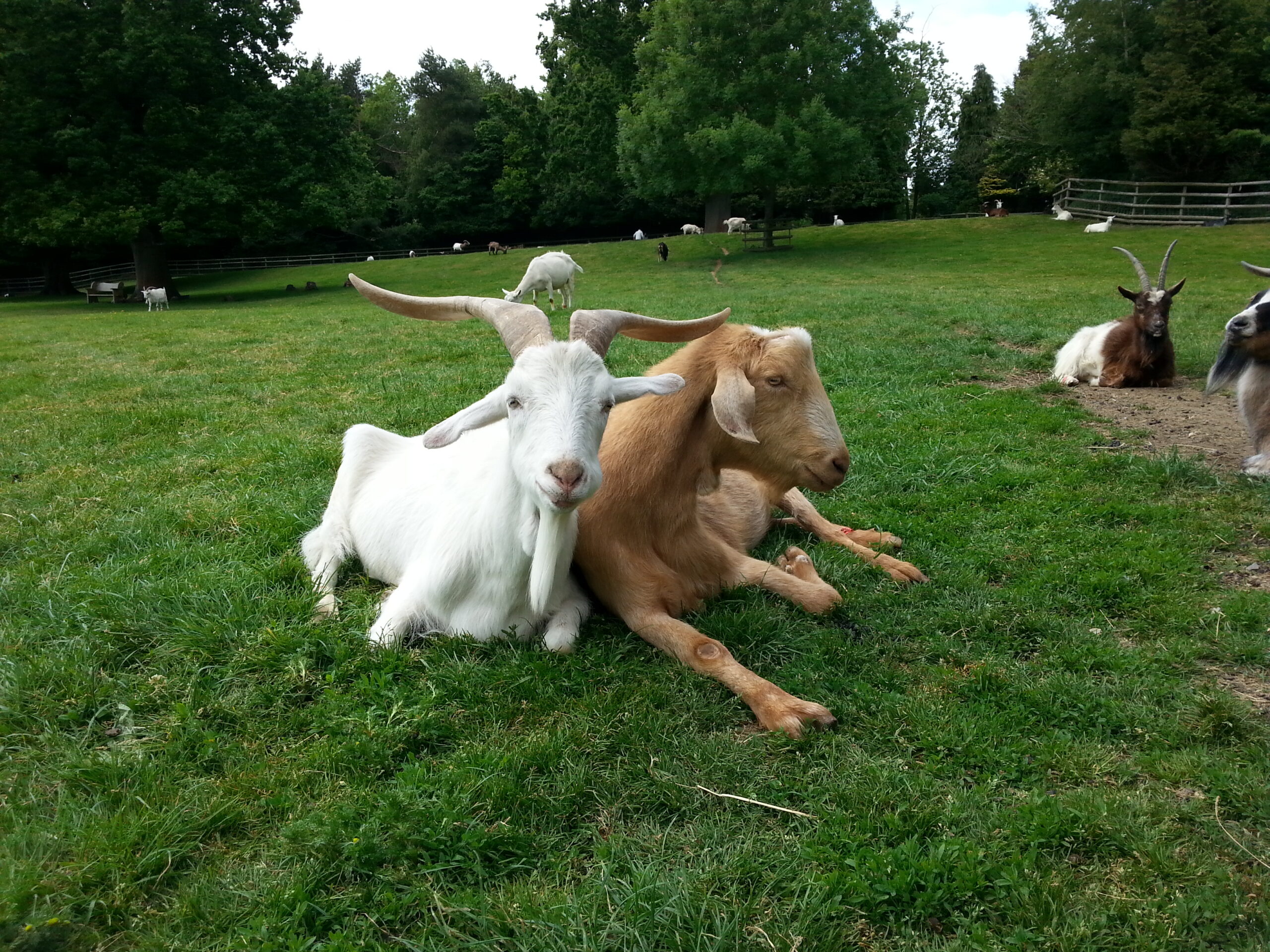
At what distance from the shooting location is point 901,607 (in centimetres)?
393

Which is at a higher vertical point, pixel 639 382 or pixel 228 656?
pixel 639 382

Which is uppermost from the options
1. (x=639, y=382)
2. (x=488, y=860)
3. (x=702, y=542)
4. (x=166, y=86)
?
(x=166, y=86)

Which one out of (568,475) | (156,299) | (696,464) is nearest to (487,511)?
(568,475)

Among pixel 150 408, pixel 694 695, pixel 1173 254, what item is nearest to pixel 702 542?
pixel 694 695

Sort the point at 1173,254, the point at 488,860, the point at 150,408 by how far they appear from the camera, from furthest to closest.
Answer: the point at 1173,254 < the point at 150,408 < the point at 488,860

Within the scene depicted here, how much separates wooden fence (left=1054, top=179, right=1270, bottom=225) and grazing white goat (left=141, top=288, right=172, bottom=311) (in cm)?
3806

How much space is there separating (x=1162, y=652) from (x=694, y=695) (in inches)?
80.1

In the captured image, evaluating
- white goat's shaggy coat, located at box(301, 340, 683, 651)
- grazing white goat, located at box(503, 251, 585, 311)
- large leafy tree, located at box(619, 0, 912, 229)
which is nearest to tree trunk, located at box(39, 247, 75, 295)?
large leafy tree, located at box(619, 0, 912, 229)

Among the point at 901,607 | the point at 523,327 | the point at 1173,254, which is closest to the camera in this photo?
the point at 523,327

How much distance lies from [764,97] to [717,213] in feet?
42.5

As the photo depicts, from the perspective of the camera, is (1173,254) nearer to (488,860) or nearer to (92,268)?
(488,860)

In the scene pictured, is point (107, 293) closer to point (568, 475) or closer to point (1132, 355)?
point (1132, 355)

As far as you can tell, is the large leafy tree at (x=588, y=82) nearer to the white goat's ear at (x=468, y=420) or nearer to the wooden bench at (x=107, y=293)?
the wooden bench at (x=107, y=293)

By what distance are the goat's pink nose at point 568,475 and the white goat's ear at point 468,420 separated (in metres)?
0.50
